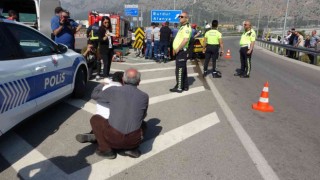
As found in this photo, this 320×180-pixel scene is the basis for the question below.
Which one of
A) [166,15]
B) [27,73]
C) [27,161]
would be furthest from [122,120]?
[166,15]

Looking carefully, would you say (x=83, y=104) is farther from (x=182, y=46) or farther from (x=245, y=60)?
(x=245, y=60)

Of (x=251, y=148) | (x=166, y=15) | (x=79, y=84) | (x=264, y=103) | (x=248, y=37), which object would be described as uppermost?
(x=166, y=15)

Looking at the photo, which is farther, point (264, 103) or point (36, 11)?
point (36, 11)

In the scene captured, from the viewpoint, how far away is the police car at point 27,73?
152 inches

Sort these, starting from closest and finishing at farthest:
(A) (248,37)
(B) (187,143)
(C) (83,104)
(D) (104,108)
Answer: (D) (104,108) → (B) (187,143) → (C) (83,104) → (A) (248,37)

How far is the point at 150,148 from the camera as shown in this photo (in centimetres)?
441

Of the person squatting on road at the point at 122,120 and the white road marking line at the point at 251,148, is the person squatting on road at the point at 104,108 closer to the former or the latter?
the person squatting on road at the point at 122,120

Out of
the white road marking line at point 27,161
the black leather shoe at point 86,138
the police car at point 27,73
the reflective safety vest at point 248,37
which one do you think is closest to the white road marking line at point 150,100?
the police car at point 27,73

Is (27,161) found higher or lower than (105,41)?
lower

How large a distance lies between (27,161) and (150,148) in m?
1.63

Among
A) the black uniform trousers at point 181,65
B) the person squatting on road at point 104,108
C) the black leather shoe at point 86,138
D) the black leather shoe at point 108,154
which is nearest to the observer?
the black leather shoe at point 108,154

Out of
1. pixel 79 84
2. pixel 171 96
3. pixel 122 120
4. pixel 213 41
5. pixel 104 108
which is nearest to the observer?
pixel 122 120

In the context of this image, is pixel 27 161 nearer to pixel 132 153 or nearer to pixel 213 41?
pixel 132 153

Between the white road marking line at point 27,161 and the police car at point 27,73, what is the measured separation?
40 centimetres
